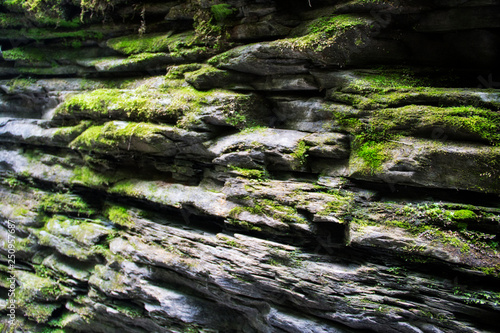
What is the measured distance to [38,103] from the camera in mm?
12234

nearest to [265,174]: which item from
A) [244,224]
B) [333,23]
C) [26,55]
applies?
[244,224]

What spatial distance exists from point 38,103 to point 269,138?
34.1ft

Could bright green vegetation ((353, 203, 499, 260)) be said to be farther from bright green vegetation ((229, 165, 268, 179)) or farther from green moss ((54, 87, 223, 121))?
green moss ((54, 87, 223, 121))

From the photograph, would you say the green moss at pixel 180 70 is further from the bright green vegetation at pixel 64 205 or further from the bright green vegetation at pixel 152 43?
the bright green vegetation at pixel 64 205

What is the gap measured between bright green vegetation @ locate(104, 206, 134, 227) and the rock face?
0.25 feet

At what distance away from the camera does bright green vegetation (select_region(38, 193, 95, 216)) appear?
10.2 metres

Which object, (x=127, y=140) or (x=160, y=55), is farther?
(x=160, y=55)

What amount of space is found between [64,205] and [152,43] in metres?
6.19

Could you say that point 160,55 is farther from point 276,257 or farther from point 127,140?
point 276,257

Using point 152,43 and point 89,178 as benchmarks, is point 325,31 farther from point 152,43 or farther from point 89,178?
point 89,178

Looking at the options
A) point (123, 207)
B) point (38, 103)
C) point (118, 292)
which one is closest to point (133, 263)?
point (118, 292)

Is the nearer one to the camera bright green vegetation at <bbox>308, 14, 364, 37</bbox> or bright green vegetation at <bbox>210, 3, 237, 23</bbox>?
bright green vegetation at <bbox>308, 14, 364, 37</bbox>

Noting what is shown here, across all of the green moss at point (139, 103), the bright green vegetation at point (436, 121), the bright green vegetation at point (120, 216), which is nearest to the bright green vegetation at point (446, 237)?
the bright green vegetation at point (436, 121)

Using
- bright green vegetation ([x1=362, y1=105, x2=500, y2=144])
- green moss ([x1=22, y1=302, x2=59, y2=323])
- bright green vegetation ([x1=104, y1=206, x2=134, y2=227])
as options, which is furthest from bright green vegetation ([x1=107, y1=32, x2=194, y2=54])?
green moss ([x1=22, y1=302, x2=59, y2=323])
